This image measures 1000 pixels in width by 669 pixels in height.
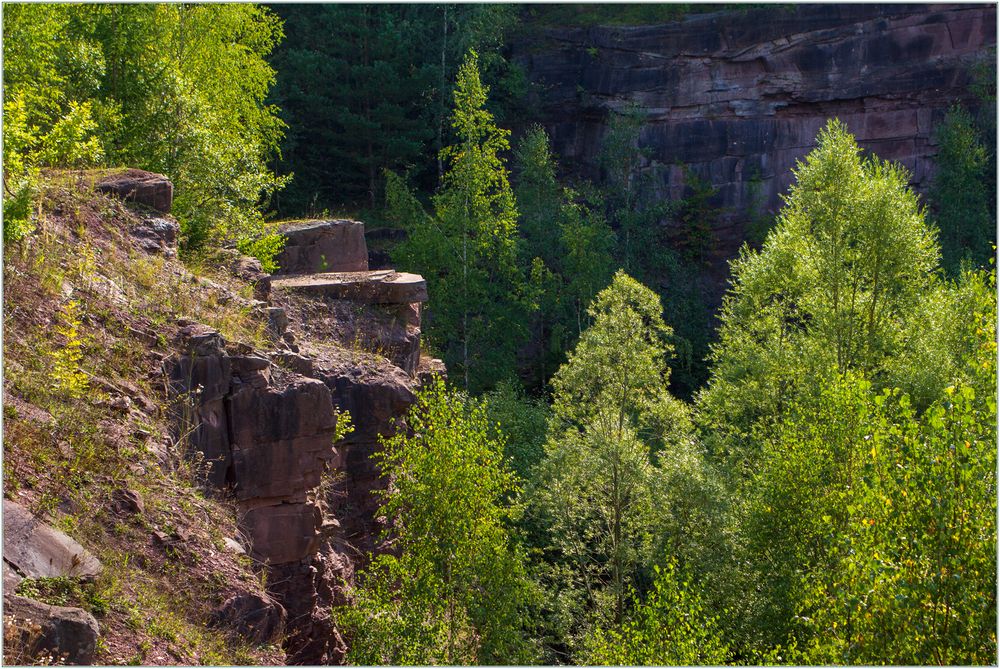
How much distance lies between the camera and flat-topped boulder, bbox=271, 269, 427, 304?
17.0 meters

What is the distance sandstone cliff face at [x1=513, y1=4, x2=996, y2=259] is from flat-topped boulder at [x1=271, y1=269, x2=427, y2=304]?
91.2ft

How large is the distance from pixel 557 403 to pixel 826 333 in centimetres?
680

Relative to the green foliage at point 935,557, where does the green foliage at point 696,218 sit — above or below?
above

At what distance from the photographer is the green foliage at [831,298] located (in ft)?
68.2

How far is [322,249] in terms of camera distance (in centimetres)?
1986

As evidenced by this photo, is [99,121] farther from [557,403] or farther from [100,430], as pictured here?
[557,403]

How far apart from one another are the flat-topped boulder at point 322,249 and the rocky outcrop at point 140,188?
4.82m

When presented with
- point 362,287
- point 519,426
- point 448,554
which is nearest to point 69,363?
point 448,554

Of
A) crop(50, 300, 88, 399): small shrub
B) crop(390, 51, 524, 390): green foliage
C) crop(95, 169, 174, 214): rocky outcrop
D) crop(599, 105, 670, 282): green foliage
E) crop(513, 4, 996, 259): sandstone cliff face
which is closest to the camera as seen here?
crop(50, 300, 88, 399): small shrub

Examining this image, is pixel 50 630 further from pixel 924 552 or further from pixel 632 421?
pixel 632 421

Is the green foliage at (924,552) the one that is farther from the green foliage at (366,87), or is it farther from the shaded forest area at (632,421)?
Result: the green foliage at (366,87)

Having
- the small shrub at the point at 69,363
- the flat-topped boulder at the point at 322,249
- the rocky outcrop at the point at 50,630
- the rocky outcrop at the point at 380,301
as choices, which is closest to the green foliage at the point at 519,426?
the flat-topped boulder at the point at 322,249

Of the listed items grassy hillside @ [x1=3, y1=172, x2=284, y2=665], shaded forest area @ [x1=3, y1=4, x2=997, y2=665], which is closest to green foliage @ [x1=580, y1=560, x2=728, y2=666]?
shaded forest area @ [x1=3, y1=4, x2=997, y2=665]

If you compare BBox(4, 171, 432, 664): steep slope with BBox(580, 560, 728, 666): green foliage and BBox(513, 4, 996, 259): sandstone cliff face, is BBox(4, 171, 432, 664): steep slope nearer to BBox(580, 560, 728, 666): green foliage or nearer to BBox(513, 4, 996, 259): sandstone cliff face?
BBox(580, 560, 728, 666): green foliage
